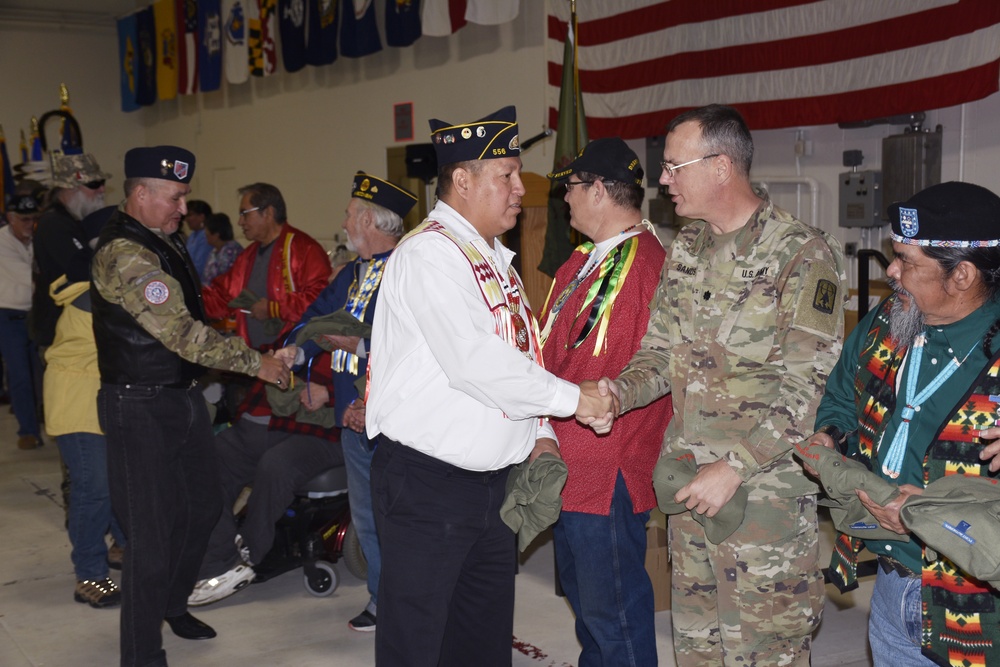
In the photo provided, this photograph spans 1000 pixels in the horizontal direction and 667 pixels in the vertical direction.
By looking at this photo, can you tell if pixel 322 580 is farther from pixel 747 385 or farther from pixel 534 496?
pixel 747 385

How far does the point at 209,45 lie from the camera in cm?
1227

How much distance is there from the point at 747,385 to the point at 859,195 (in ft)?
12.0

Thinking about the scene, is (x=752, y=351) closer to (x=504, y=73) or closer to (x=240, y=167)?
(x=504, y=73)

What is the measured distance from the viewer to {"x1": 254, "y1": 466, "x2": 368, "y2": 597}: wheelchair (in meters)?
4.50

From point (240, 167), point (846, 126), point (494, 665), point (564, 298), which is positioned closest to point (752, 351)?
point (564, 298)

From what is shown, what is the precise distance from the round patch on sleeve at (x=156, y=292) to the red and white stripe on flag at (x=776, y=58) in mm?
3798

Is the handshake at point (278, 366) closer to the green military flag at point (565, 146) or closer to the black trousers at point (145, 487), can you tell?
the black trousers at point (145, 487)

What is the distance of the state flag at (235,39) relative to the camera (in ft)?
37.6

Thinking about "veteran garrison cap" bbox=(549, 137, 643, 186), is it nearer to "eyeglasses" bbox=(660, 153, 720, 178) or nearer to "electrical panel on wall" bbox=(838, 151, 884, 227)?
"eyeglasses" bbox=(660, 153, 720, 178)

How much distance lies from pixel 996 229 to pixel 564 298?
124cm

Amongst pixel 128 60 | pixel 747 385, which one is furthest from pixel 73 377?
pixel 128 60

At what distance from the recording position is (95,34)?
1500cm

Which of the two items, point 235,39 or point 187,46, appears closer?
point 235,39

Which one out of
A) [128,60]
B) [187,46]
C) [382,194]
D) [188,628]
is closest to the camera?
[382,194]
